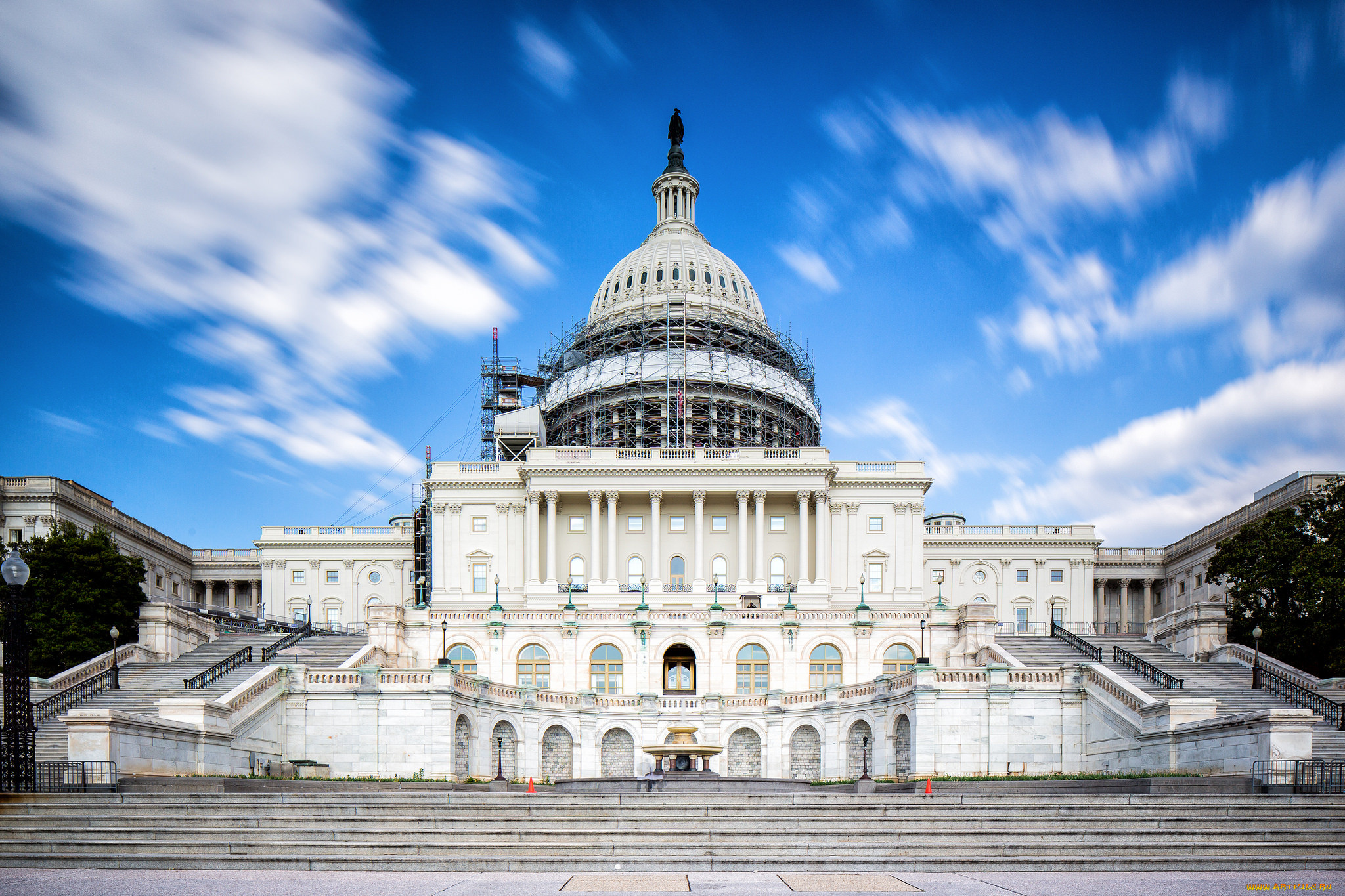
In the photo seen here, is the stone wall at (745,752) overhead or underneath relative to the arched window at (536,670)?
underneath

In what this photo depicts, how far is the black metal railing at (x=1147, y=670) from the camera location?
41094 mm

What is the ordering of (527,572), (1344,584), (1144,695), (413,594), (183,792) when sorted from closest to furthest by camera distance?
(183,792) → (1144,695) → (1344,584) → (527,572) → (413,594)

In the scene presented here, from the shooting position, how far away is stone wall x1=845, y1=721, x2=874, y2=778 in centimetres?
4394

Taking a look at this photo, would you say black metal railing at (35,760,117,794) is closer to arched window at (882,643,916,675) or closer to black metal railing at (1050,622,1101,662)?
arched window at (882,643,916,675)

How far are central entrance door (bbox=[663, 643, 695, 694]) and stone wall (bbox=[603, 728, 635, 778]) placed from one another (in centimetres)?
753

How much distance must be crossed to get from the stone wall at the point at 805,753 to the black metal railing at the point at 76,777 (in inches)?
1063

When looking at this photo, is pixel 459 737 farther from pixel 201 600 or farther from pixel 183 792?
pixel 201 600

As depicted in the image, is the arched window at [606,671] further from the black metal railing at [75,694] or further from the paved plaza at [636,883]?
the paved plaza at [636,883]

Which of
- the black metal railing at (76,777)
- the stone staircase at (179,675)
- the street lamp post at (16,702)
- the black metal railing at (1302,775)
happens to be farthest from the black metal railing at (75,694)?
the black metal railing at (1302,775)

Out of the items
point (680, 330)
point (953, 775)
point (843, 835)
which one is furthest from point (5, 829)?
point (680, 330)

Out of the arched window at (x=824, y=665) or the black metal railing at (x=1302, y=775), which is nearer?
the black metal railing at (x=1302, y=775)

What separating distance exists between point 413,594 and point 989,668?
62299mm

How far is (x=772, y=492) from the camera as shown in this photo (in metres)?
82.2

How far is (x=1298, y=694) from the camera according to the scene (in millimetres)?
38938
